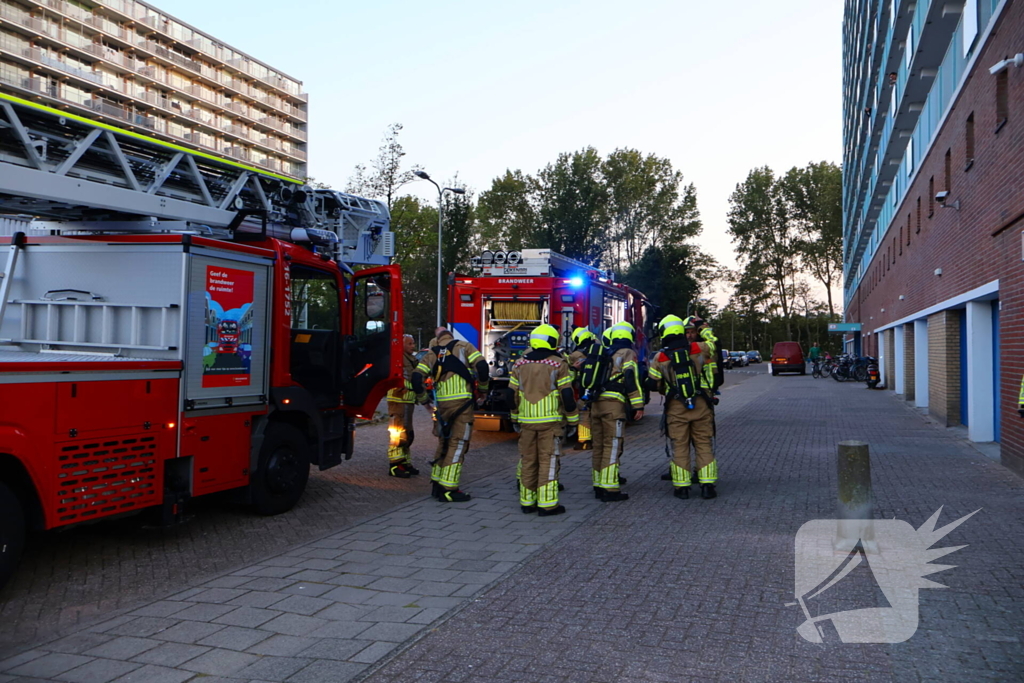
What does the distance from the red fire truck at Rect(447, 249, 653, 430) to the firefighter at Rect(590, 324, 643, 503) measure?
5385 millimetres

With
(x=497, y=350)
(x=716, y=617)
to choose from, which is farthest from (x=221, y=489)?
(x=497, y=350)

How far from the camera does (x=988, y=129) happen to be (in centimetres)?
1173

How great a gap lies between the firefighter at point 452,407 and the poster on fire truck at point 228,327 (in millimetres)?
1790

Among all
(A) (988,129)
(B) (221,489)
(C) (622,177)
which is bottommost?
(B) (221,489)

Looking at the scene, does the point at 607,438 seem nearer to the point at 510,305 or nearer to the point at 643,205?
the point at 510,305

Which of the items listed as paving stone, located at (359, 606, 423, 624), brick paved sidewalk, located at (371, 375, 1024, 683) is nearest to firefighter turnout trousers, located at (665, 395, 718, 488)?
brick paved sidewalk, located at (371, 375, 1024, 683)

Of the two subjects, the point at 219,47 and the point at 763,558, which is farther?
the point at 219,47

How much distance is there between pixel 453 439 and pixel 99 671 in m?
4.49

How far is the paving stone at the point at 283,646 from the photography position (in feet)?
14.3

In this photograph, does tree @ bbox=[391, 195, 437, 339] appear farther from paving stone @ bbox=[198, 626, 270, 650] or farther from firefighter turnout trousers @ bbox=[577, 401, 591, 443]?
paving stone @ bbox=[198, 626, 270, 650]

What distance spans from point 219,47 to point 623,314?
263 ft

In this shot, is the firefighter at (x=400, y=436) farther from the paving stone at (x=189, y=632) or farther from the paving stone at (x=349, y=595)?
the paving stone at (x=189, y=632)

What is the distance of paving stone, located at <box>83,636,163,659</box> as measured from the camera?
4.36 metres

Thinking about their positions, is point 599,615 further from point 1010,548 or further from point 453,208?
point 453,208
